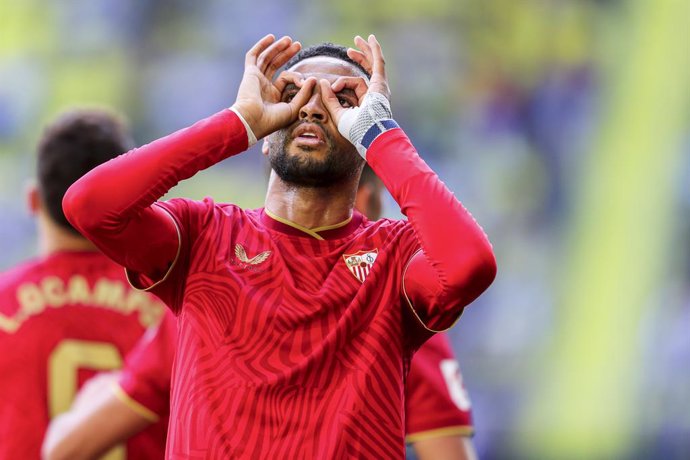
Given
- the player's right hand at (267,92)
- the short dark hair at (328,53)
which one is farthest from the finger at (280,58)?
the short dark hair at (328,53)

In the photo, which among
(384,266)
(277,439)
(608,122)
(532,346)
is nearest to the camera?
(277,439)

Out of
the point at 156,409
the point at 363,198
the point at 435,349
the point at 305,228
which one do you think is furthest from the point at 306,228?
the point at 363,198

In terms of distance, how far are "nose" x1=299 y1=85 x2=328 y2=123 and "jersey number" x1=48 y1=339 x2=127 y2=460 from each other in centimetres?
110

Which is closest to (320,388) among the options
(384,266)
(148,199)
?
(384,266)

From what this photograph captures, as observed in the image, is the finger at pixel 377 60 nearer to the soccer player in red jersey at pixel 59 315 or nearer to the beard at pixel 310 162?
the beard at pixel 310 162

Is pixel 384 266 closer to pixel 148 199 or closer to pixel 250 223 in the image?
pixel 250 223

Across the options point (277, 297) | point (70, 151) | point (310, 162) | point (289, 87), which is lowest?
point (277, 297)

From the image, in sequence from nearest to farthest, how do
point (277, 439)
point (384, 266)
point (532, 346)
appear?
point (277, 439) → point (384, 266) → point (532, 346)

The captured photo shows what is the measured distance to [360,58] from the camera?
299 cm

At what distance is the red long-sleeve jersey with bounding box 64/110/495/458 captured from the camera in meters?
2.51

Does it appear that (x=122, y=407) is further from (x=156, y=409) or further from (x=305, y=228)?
(x=305, y=228)

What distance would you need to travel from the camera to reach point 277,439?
8.13 ft

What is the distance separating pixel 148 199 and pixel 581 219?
20.2 feet

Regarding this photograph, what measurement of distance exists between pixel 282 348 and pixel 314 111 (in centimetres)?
64
